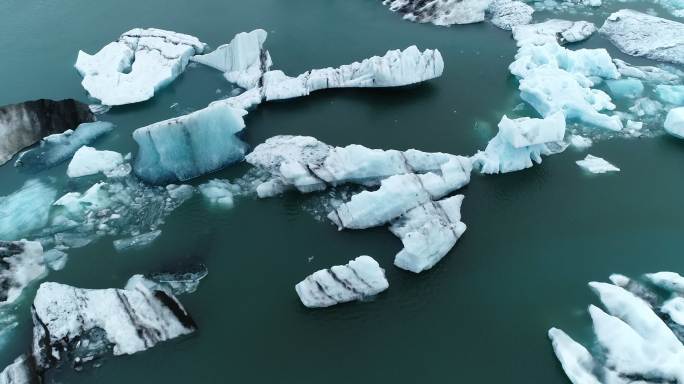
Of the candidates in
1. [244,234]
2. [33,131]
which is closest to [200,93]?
[33,131]

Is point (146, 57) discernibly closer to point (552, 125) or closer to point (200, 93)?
point (200, 93)

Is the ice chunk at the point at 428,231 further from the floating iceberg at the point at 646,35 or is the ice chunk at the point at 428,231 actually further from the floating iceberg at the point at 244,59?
the floating iceberg at the point at 646,35

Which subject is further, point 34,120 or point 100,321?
point 34,120

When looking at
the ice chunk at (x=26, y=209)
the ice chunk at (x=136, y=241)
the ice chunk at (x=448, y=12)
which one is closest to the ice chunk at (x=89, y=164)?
the ice chunk at (x=26, y=209)

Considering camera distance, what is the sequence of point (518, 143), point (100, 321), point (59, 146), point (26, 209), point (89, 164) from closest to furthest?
point (100, 321) < point (26, 209) < point (518, 143) < point (89, 164) < point (59, 146)

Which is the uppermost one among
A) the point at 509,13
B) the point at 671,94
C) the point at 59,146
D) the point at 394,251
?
the point at 509,13

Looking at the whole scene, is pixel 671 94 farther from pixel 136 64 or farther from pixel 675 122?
pixel 136 64

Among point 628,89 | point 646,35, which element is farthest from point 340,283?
point 646,35

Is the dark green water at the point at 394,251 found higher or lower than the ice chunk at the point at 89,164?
lower
